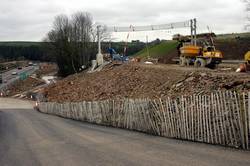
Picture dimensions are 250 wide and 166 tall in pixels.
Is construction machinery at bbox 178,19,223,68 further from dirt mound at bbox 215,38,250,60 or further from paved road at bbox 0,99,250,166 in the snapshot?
dirt mound at bbox 215,38,250,60

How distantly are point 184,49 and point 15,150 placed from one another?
25.6 meters

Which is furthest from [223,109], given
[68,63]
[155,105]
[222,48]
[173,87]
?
[68,63]

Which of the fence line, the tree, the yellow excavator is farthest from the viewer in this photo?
the tree

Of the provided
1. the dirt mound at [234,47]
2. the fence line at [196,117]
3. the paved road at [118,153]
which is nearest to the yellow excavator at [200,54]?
the fence line at [196,117]

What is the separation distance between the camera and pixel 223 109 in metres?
16.3

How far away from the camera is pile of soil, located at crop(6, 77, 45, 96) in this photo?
118m

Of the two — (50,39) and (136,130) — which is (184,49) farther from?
(50,39)

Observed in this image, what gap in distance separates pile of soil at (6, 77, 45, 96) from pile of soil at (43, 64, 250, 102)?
60271 millimetres

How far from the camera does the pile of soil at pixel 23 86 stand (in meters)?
118

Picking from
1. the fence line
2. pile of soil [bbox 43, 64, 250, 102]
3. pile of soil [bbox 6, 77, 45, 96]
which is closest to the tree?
pile of soil [bbox 6, 77, 45, 96]

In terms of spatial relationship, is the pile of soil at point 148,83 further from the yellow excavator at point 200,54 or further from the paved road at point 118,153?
the paved road at point 118,153

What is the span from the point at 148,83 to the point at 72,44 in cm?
7324

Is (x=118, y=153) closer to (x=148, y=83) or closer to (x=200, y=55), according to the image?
(x=148, y=83)

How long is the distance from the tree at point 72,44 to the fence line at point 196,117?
7444 cm
